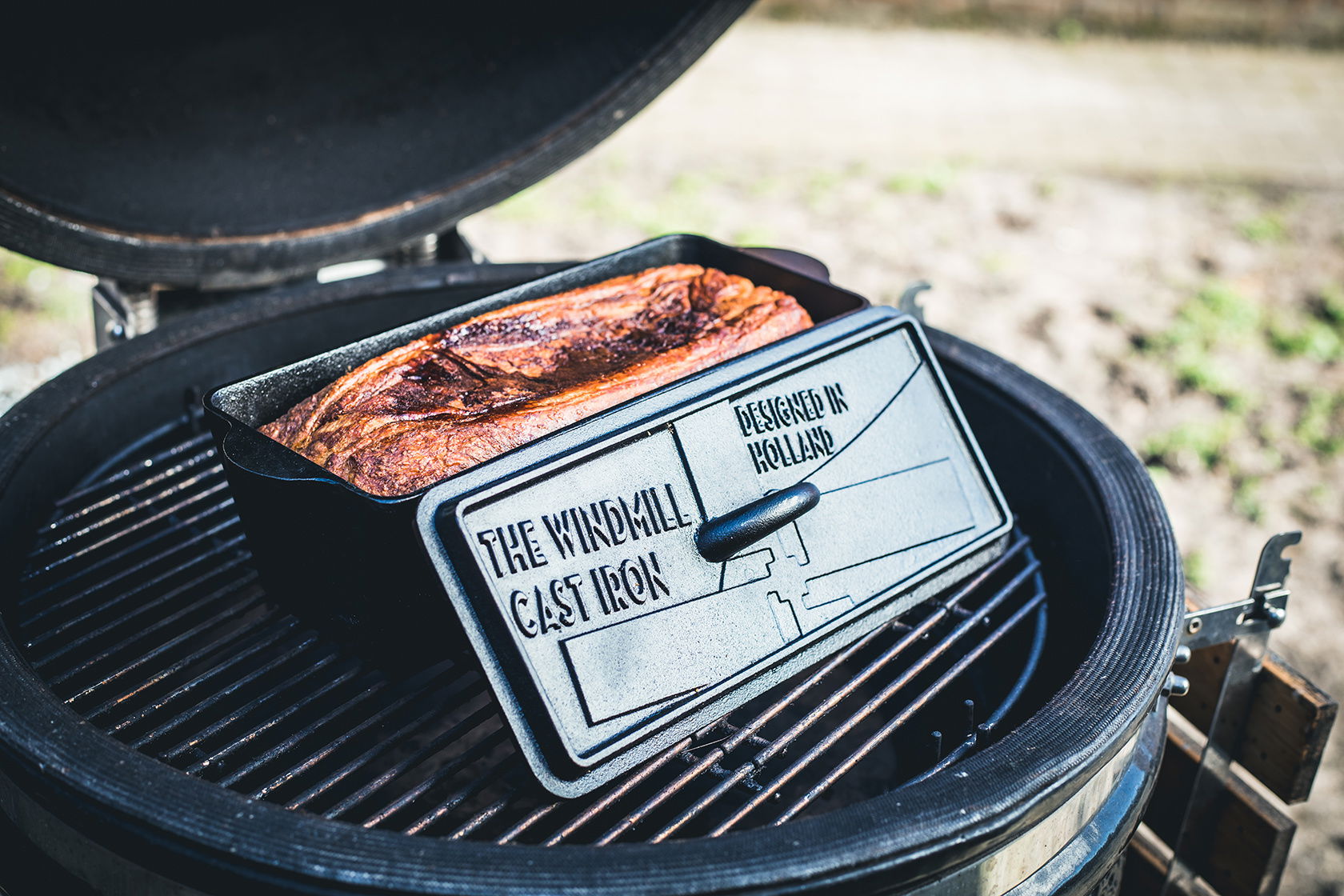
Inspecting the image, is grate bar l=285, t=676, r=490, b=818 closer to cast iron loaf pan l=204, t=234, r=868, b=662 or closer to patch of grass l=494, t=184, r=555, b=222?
cast iron loaf pan l=204, t=234, r=868, b=662

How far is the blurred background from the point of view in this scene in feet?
14.1

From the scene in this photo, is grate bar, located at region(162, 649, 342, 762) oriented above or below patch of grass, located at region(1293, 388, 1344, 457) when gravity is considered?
above

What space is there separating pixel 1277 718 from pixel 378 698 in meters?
1.75

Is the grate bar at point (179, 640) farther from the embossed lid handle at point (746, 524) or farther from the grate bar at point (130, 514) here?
the embossed lid handle at point (746, 524)

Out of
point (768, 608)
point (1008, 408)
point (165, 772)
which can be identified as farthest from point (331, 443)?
point (1008, 408)

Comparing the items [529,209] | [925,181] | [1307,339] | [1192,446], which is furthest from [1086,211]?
[529,209]

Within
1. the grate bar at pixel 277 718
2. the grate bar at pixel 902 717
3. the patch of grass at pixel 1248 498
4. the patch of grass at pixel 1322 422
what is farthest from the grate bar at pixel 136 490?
the patch of grass at pixel 1322 422

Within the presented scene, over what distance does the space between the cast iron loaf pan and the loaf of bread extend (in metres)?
0.07

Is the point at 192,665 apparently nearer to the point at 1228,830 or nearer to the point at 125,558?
the point at 125,558

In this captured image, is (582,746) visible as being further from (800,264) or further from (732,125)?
(732,125)

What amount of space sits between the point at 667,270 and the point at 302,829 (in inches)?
51.7

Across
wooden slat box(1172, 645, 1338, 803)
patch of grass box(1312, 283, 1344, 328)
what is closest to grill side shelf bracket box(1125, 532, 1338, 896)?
wooden slat box(1172, 645, 1338, 803)

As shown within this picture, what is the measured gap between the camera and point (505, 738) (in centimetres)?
158

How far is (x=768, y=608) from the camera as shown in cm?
166
